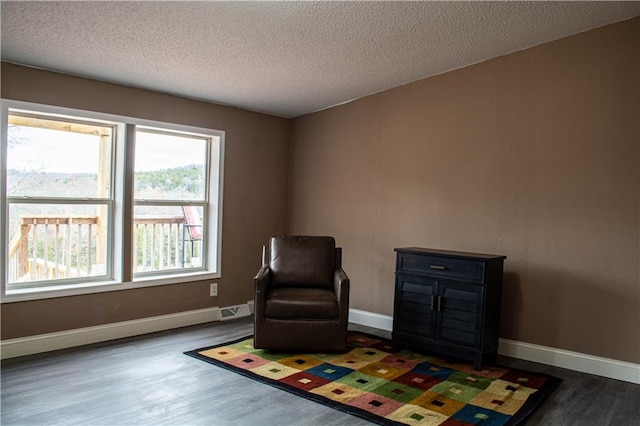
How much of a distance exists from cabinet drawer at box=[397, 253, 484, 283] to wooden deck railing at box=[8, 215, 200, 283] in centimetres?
230

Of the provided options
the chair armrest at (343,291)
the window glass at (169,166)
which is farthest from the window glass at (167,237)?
the chair armrest at (343,291)

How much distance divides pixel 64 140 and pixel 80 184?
0.38 m

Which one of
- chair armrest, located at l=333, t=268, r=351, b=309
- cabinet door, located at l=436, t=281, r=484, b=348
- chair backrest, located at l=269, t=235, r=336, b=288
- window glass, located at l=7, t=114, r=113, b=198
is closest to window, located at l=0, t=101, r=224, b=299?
window glass, located at l=7, t=114, r=113, b=198

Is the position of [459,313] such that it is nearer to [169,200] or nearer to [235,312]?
[235,312]

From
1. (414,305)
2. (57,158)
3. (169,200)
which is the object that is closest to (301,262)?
(414,305)

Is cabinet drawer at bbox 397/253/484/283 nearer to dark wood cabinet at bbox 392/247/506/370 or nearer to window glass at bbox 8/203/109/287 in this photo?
dark wood cabinet at bbox 392/247/506/370

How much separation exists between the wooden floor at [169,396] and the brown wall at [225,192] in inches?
14.0

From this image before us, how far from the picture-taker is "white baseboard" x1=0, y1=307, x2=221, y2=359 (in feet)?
11.8

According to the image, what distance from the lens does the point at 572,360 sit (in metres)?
3.65

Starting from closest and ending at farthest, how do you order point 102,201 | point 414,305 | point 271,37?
point 271,37
point 414,305
point 102,201

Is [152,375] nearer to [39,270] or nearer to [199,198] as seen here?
[39,270]

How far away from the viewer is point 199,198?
4.96 meters

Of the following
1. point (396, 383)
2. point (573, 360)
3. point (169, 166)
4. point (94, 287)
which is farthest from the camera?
point (169, 166)

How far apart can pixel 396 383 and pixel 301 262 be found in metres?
1.40
